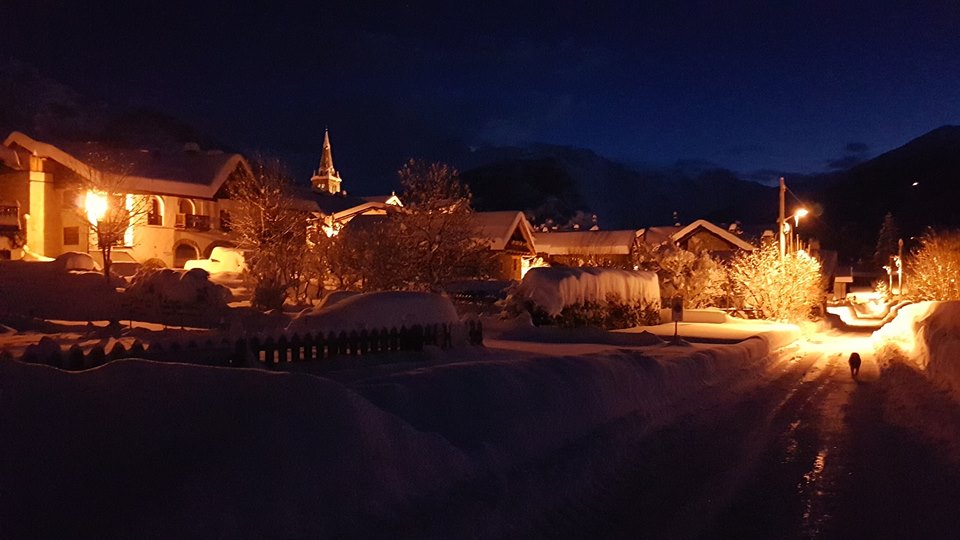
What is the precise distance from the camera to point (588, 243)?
197 ft

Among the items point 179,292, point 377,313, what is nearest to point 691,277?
point 179,292

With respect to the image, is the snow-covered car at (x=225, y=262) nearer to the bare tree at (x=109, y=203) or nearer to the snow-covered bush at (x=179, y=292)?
the bare tree at (x=109, y=203)

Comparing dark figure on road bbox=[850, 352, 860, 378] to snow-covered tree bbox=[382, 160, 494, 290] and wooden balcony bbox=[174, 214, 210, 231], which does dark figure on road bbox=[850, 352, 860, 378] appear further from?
wooden balcony bbox=[174, 214, 210, 231]

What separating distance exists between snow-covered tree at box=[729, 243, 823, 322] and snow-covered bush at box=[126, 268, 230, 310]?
25.5m

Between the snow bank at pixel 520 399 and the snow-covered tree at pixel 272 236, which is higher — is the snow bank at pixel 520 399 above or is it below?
below

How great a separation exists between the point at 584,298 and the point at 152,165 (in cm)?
2520

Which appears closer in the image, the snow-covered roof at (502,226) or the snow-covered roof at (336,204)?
the snow-covered roof at (336,204)

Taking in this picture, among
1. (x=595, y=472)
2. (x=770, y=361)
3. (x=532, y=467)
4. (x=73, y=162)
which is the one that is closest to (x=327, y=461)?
(x=532, y=467)

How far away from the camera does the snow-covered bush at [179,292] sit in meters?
22.7

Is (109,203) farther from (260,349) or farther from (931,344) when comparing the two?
(931,344)

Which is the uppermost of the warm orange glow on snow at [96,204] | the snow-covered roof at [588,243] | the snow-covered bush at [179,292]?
the warm orange glow on snow at [96,204]

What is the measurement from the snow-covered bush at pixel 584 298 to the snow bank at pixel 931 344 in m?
8.85

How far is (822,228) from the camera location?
472 ft

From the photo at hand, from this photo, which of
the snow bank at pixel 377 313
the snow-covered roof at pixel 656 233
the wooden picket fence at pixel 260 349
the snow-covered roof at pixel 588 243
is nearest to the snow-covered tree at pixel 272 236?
the snow bank at pixel 377 313
